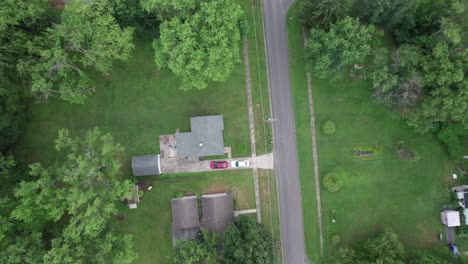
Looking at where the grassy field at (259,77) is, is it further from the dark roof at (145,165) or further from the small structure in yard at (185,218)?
the dark roof at (145,165)

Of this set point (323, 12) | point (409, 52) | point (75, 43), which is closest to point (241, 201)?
point (323, 12)

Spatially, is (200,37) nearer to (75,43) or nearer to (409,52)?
(75,43)

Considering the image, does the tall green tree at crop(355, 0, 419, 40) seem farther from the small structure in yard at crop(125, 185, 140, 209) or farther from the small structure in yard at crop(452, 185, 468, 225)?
the small structure in yard at crop(125, 185, 140, 209)

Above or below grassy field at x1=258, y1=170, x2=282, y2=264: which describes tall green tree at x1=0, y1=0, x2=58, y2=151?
above

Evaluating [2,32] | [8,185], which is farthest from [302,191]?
[2,32]

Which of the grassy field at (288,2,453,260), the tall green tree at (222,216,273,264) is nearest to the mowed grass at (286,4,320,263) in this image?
the grassy field at (288,2,453,260)

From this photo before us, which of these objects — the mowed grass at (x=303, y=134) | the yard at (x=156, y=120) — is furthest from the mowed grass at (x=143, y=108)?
the mowed grass at (x=303, y=134)

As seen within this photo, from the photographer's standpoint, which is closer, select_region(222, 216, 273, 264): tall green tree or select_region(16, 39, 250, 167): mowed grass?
select_region(222, 216, 273, 264): tall green tree
